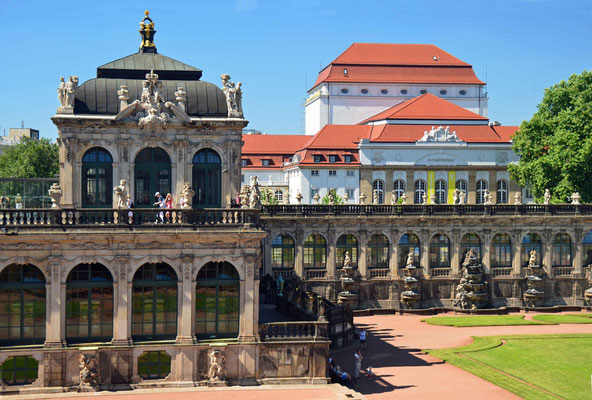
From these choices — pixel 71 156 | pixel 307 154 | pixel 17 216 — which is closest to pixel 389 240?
pixel 71 156

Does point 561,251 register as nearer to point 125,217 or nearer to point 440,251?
point 440,251

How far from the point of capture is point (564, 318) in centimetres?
6681

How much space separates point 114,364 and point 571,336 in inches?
1317

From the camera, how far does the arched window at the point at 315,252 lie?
69688mm

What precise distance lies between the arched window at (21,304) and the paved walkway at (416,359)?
53.8ft

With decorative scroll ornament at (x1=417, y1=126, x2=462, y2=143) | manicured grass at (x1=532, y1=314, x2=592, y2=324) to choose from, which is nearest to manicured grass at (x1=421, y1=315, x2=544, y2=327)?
manicured grass at (x1=532, y1=314, x2=592, y2=324)

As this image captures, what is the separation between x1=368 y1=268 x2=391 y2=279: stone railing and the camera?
7051 cm

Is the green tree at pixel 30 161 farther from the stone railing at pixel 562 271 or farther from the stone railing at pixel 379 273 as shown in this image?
the stone railing at pixel 562 271

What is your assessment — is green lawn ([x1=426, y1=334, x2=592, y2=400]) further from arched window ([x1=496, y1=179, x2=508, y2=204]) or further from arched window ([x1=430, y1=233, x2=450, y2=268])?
arched window ([x1=496, y1=179, x2=508, y2=204])

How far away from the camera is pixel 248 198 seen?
4306 centimetres

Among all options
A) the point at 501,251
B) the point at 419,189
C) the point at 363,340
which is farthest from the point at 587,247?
the point at 419,189

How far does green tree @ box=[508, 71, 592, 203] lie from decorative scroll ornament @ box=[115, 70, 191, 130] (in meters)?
50.6

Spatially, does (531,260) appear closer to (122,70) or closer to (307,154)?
(122,70)

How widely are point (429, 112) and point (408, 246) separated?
181 feet
